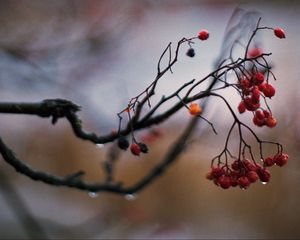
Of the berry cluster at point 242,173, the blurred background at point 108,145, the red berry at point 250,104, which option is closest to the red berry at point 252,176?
the berry cluster at point 242,173

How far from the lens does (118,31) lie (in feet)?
7.88

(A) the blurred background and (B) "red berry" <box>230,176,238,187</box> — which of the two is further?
(A) the blurred background

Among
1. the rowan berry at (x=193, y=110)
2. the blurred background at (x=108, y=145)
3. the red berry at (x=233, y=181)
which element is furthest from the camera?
the blurred background at (x=108, y=145)

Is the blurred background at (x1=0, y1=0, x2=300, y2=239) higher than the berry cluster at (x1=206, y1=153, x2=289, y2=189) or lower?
higher

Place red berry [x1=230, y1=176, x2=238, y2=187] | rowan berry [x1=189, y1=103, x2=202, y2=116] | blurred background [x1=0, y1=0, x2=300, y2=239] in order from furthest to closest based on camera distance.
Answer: blurred background [x1=0, y1=0, x2=300, y2=239], red berry [x1=230, y1=176, x2=238, y2=187], rowan berry [x1=189, y1=103, x2=202, y2=116]

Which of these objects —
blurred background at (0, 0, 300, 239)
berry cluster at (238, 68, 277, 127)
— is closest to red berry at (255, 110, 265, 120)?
berry cluster at (238, 68, 277, 127)

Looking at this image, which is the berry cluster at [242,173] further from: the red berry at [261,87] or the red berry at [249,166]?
the red berry at [261,87]

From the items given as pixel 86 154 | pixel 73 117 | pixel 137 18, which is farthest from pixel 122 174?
pixel 73 117

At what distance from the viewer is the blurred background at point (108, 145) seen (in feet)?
7.54

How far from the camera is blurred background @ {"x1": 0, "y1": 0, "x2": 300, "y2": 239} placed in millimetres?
2297

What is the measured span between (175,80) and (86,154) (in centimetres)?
70

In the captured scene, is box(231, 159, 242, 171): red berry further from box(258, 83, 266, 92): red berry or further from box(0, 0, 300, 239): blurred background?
box(0, 0, 300, 239): blurred background

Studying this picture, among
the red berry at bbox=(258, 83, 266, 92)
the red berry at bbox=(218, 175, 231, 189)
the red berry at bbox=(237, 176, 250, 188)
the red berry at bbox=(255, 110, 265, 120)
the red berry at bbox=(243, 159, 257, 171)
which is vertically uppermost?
the red berry at bbox=(258, 83, 266, 92)

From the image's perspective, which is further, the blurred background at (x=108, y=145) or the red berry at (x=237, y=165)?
the blurred background at (x=108, y=145)
